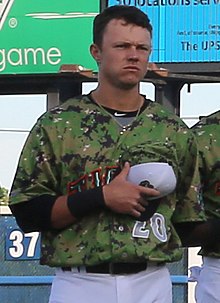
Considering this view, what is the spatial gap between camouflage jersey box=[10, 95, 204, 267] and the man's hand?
1.7 inches

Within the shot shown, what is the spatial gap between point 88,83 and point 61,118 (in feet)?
24.8

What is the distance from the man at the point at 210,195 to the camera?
3.68 meters

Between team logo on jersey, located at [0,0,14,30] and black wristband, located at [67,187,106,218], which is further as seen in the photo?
team logo on jersey, located at [0,0,14,30]

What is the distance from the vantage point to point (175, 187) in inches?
126

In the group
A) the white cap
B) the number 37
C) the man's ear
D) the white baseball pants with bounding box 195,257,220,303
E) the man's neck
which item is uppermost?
the man's ear

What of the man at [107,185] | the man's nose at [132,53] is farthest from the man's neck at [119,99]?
the man's nose at [132,53]

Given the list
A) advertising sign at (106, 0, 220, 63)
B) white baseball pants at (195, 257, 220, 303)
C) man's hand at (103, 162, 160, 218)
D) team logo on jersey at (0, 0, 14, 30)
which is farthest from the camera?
team logo on jersey at (0, 0, 14, 30)

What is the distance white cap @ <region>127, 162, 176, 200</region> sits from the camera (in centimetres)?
305

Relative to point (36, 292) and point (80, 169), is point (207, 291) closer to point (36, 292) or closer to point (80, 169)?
point (80, 169)

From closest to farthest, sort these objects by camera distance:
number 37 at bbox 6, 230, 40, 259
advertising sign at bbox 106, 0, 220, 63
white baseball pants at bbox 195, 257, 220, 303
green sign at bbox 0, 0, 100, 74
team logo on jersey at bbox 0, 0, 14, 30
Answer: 1. white baseball pants at bbox 195, 257, 220, 303
2. number 37 at bbox 6, 230, 40, 259
3. advertising sign at bbox 106, 0, 220, 63
4. green sign at bbox 0, 0, 100, 74
5. team logo on jersey at bbox 0, 0, 14, 30

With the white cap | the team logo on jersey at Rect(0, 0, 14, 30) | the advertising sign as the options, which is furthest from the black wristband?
the team logo on jersey at Rect(0, 0, 14, 30)

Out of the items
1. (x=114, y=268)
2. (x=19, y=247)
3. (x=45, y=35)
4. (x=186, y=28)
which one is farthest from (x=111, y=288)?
(x=45, y=35)

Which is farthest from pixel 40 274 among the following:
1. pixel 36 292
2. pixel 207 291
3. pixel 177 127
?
pixel 177 127

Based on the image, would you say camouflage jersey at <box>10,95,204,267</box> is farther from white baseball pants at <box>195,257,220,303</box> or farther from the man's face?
white baseball pants at <box>195,257,220,303</box>
